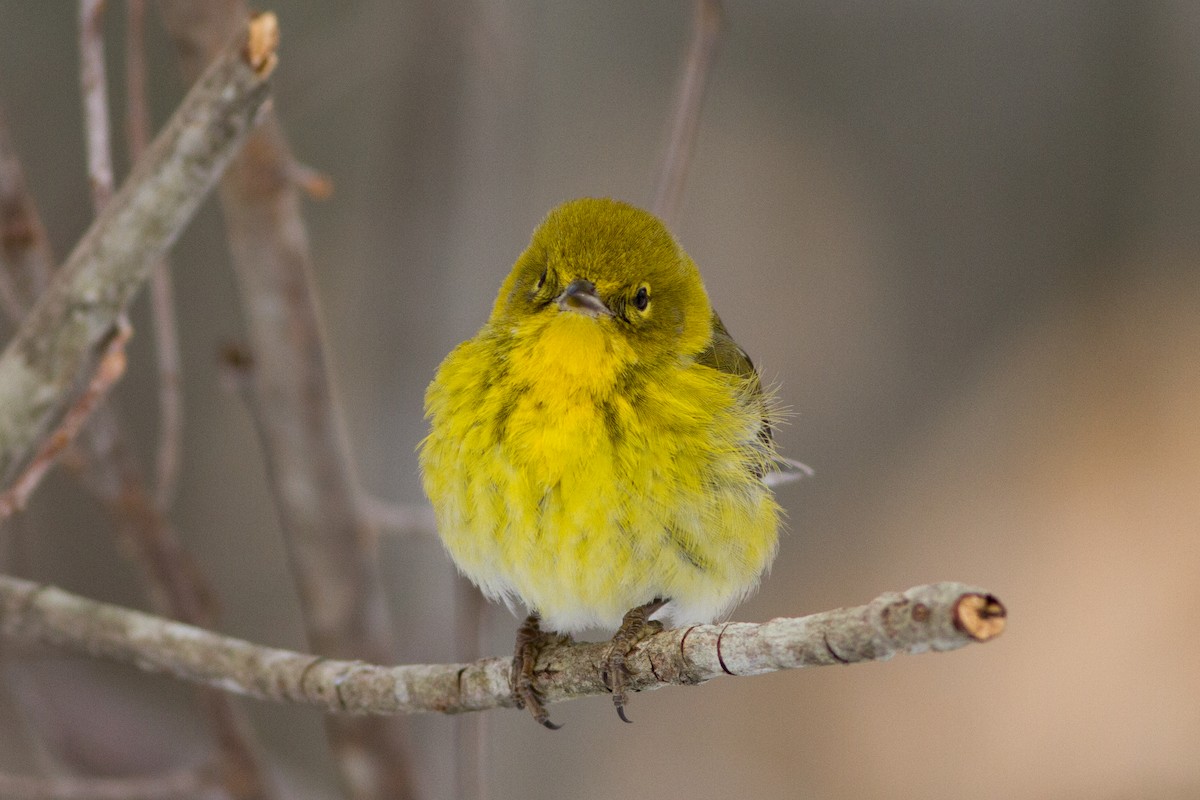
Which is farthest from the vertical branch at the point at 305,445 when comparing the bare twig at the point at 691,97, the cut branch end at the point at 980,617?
the cut branch end at the point at 980,617

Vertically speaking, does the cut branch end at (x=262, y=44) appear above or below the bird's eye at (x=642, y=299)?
above

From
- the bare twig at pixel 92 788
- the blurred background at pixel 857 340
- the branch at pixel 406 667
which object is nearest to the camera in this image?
the branch at pixel 406 667

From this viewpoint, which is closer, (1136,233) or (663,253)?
(663,253)

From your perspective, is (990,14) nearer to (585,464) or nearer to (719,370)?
(719,370)

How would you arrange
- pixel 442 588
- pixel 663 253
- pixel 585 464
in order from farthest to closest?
pixel 442 588, pixel 663 253, pixel 585 464

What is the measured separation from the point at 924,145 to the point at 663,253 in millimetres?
2366

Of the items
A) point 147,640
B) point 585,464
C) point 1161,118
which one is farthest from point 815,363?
point 147,640

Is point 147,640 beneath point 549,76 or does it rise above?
beneath

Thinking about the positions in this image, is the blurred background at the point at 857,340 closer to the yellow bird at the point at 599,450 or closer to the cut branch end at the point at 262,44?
the yellow bird at the point at 599,450

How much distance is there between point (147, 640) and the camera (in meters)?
2.52

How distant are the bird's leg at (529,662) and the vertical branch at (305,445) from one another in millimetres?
1032

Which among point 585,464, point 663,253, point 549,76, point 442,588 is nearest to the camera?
point 585,464

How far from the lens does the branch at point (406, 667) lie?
5.30ft

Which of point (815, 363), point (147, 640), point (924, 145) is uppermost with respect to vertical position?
point (924, 145)
